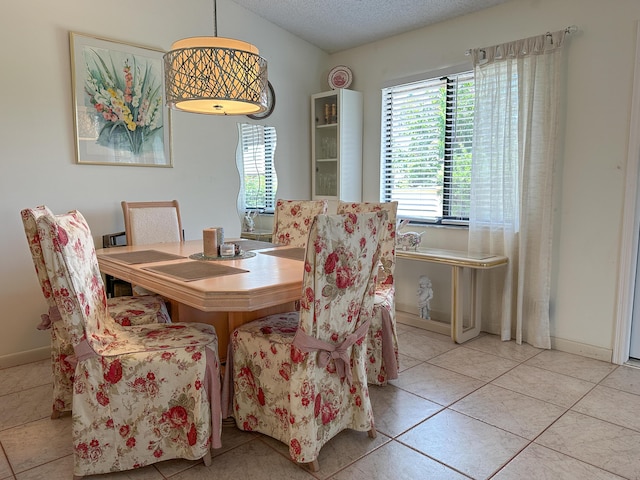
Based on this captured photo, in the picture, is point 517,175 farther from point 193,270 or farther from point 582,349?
point 193,270

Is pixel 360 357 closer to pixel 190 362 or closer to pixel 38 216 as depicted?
pixel 190 362

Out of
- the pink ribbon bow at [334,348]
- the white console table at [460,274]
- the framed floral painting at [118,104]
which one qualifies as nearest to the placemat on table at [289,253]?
the pink ribbon bow at [334,348]

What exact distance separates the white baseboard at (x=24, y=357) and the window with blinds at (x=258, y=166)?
187 centimetres

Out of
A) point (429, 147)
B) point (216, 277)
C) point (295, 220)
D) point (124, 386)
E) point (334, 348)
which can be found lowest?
point (124, 386)

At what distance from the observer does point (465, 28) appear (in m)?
3.36

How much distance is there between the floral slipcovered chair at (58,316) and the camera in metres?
1.86

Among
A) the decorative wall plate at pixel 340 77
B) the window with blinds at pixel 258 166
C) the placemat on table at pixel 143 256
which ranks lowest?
the placemat on table at pixel 143 256

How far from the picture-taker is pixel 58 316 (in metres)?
2.02

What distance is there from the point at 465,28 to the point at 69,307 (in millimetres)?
3254

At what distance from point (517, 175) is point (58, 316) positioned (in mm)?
2908

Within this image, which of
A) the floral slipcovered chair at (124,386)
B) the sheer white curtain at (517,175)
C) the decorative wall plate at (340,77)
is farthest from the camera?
the decorative wall plate at (340,77)

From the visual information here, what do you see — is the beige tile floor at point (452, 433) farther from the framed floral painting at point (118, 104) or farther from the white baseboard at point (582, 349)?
the framed floral painting at point (118, 104)

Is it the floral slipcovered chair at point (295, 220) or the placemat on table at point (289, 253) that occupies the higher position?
the floral slipcovered chair at point (295, 220)

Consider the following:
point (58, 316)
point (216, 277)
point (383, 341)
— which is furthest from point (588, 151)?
point (58, 316)
